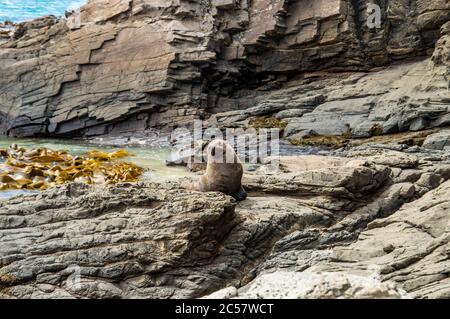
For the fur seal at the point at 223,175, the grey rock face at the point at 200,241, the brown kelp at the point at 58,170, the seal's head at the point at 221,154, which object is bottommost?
the brown kelp at the point at 58,170

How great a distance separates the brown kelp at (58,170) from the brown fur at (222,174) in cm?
339

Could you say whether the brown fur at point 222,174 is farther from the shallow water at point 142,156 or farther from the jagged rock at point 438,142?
the jagged rock at point 438,142

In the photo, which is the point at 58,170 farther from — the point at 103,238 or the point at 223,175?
the point at 103,238

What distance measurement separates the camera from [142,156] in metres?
15.1

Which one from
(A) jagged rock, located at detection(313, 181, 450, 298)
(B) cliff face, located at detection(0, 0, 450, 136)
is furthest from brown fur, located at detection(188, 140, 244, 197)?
(B) cliff face, located at detection(0, 0, 450, 136)

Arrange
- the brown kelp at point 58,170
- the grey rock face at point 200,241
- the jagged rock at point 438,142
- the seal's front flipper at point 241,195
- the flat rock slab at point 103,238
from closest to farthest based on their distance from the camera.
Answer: the grey rock face at point 200,241
the flat rock slab at point 103,238
the seal's front flipper at point 241,195
the brown kelp at point 58,170
the jagged rock at point 438,142

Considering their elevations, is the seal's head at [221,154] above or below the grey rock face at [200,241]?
above

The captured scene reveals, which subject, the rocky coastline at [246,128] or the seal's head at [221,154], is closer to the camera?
the rocky coastline at [246,128]

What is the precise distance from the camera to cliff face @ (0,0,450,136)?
1831cm

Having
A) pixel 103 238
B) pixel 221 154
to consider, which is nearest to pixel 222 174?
pixel 221 154

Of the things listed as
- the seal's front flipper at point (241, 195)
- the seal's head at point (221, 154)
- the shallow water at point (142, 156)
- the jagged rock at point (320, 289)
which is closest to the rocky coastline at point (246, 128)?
the jagged rock at point (320, 289)

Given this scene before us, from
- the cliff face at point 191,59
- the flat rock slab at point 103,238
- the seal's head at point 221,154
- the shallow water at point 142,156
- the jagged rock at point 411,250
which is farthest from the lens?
the cliff face at point 191,59

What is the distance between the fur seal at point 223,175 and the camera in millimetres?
7277

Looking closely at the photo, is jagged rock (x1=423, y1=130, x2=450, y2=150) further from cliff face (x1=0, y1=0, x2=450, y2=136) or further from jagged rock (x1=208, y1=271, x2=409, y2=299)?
jagged rock (x1=208, y1=271, x2=409, y2=299)
